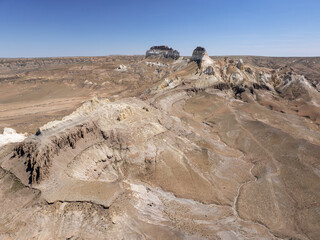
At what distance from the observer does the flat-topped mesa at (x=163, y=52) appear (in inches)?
A: 5915

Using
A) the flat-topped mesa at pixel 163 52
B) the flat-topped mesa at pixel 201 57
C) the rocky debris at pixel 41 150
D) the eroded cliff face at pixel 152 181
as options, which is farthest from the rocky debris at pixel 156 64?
the rocky debris at pixel 41 150

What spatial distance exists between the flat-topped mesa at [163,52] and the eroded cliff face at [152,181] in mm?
117282

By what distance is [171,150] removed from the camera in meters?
31.7

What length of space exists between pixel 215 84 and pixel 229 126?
2920 centimetres

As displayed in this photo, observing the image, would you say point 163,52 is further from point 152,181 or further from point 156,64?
point 152,181

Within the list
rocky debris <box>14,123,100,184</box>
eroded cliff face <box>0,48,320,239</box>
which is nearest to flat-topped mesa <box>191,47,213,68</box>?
eroded cliff face <box>0,48,320,239</box>

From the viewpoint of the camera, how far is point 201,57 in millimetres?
88938

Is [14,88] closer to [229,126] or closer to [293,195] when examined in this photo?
[229,126]

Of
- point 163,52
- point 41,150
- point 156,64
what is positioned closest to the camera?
point 41,150

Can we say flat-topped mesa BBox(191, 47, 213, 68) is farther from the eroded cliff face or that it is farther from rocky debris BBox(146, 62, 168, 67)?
rocky debris BBox(146, 62, 168, 67)

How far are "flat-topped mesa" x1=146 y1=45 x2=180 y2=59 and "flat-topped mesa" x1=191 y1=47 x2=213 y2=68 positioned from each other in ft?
184

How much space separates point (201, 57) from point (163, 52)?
78338 millimetres

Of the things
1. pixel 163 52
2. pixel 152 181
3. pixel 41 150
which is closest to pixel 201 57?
pixel 152 181

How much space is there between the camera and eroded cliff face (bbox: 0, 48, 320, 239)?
63.0ft
